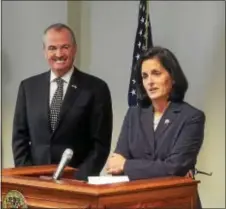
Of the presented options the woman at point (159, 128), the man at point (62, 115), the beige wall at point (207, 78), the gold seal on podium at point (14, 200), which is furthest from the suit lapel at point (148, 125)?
the beige wall at point (207, 78)

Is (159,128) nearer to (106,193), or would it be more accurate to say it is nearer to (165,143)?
(165,143)

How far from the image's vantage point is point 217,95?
482 centimetres

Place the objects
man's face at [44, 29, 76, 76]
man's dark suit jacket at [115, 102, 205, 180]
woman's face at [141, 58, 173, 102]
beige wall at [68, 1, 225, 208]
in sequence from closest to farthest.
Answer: man's dark suit jacket at [115, 102, 205, 180], woman's face at [141, 58, 173, 102], man's face at [44, 29, 76, 76], beige wall at [68, 1, 225, 208]

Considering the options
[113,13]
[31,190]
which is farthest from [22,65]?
[31,190]

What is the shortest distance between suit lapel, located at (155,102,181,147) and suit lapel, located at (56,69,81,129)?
0.89 m

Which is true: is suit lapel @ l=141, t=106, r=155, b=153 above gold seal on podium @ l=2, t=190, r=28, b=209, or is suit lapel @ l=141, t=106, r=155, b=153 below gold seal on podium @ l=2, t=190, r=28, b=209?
above

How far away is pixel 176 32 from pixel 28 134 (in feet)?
7.26

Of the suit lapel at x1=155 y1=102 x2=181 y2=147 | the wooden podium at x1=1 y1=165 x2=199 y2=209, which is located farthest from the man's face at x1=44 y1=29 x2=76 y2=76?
the wooden podium at x1=1 y1=165 x2=199 y2=209

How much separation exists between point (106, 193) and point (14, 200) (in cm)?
40

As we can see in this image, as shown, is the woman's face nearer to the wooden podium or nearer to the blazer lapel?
the blazer lapel

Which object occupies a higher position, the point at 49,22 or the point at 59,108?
the point at 49,22

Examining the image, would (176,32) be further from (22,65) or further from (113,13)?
(22,65)

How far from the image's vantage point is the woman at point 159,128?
91.7 inches

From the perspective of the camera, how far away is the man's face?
3.17 m
